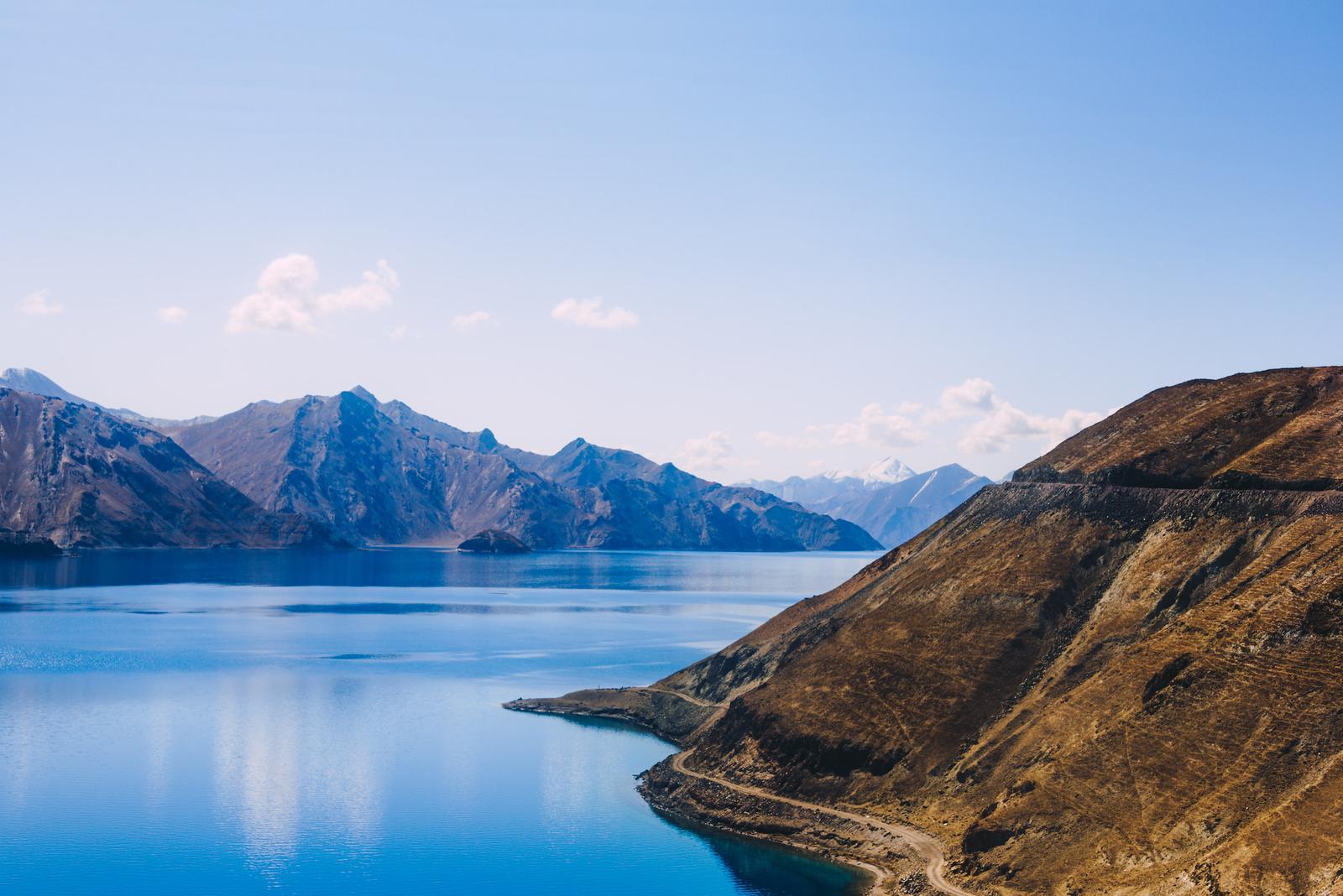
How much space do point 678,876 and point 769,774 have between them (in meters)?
19.2

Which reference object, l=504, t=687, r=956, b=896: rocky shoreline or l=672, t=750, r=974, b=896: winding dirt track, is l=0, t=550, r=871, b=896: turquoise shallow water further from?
l=672, t=750, r=974, b=896: winding dirt track

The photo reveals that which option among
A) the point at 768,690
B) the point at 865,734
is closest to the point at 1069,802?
the point at 865,734

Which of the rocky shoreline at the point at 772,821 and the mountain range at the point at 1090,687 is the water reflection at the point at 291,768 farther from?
the mountain range at the point at 1090,687

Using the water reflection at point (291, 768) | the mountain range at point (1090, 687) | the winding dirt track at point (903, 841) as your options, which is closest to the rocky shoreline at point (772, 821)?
the winding dirt track at point (903, 841)

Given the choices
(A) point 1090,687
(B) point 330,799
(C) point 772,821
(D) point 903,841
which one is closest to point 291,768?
(B) point 330,799

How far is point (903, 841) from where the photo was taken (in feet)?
294

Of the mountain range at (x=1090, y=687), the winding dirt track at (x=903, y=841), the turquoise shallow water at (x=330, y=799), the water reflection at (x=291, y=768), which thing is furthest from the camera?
the water reflection at (x=291, y=768)

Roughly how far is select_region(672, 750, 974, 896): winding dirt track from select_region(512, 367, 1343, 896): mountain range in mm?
307

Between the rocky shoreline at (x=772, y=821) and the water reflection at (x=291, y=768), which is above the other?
the water reflection at (x=291, y=768)

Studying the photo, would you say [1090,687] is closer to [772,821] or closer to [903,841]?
[903,841]

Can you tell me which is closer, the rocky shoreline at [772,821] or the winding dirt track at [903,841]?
the winding dirt track at [903,841]

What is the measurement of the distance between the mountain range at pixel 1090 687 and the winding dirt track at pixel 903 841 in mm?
307

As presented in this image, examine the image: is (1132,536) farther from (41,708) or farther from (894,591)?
(41,708)

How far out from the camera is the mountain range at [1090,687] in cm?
7400
